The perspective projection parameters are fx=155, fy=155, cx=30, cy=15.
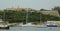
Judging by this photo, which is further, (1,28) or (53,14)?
(53,14)

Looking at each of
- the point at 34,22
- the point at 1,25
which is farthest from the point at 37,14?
the point at 1,25

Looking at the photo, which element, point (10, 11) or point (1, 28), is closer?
point (1, 28)

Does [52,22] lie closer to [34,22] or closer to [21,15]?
[34,22]

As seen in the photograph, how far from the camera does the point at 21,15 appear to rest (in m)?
4.40

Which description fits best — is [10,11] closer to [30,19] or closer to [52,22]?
[30,19]

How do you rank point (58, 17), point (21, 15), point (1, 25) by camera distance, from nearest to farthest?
point (1, 25)
point (21, 15)
point (58, 17)

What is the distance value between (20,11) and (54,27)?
1106 millimetres

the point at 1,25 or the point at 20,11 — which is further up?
the point at 20,11

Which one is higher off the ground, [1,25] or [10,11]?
[10,11]

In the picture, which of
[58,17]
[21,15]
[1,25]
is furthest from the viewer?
[58,17]

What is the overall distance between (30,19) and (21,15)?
0.34m

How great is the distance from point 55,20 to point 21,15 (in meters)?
1.04

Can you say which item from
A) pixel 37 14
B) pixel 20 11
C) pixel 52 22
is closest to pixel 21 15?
pixel 20 11

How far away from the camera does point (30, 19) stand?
4590 millimetres
